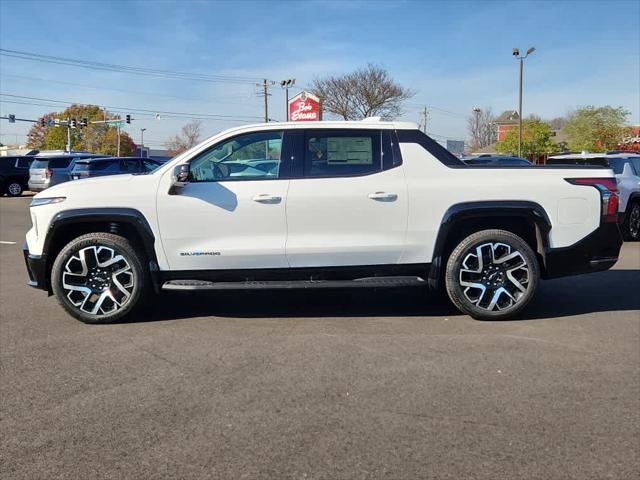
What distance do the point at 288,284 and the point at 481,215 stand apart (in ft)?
6.21

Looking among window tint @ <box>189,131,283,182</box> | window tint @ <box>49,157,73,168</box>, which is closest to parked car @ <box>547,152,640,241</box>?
window tint @ <box>189,131,283,182</box>

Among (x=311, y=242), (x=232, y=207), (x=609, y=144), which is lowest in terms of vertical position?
(x=311, y=242)

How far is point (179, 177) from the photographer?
16.8 feet

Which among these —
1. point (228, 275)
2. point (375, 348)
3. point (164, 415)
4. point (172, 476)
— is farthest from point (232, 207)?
point (172, 476)

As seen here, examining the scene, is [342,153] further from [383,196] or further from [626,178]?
[626,178]

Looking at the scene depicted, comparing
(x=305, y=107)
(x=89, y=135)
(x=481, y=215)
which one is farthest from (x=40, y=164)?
(x=89, y=135)

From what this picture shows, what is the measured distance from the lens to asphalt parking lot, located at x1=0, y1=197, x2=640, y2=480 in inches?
115

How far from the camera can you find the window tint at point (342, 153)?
5.33m

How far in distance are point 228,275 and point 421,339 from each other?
6.00 feet

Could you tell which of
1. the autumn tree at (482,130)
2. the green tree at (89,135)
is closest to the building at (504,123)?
the autumn tree at (482,130)

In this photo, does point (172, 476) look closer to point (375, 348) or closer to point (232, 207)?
point (375, 348)

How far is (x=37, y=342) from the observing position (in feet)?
15.9

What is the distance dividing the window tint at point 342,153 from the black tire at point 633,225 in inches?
309

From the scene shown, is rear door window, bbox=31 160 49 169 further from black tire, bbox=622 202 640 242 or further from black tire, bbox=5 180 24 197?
black tire, bbox=622 202 640 242
